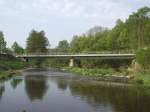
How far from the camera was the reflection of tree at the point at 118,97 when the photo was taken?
36.2 metres

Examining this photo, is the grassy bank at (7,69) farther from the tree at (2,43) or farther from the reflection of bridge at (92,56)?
the tree at (2,43)

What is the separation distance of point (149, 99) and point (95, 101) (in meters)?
7.21

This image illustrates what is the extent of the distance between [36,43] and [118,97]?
11645 centimetres

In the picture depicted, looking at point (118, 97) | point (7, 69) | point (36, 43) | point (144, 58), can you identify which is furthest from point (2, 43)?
point (118, 97)

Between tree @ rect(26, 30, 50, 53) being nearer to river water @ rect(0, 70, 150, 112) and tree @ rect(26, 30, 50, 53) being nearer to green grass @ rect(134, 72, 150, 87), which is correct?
green grass @ rect(134, 72, 150, 87)

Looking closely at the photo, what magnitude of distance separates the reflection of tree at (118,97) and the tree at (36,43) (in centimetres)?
10520

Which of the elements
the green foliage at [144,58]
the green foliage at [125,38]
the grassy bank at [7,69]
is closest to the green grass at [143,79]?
the green foliage at [144,58]

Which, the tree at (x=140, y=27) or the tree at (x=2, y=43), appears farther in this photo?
the tree at (x=2, y=43)

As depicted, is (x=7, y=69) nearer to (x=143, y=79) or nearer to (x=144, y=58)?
(x=144, y=58)

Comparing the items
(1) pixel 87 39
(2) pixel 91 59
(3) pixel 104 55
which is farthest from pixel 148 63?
(1) pixel 87 39

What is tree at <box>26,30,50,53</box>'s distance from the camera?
514ft

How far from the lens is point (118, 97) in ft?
142

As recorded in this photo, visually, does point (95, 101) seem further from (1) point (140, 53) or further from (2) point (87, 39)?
(2) point (87, 39)

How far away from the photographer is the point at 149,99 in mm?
41219
